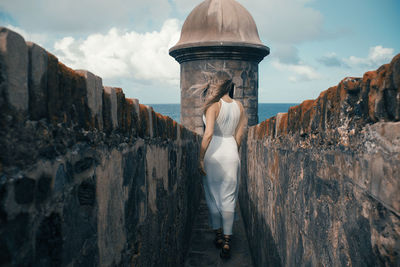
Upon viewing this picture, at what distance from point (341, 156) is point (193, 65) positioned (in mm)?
7930

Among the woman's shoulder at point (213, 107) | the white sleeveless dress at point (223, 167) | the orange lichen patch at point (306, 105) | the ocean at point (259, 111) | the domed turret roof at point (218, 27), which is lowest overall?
the white sleeveless dress at point (223, 167)

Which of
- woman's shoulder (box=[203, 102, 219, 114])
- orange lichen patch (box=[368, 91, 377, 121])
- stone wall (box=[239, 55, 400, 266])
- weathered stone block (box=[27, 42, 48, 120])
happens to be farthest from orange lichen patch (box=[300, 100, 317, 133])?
woman's shoulder (box=[203, 102, 219, 114])

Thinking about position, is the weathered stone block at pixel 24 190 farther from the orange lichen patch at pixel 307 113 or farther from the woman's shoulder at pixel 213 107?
the woman's shoulder at pixel 213 107

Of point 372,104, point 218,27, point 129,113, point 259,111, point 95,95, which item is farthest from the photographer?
point 259,111

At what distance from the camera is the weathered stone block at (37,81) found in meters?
0.84

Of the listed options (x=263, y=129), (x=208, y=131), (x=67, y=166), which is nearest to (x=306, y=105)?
(x=67, y=166)

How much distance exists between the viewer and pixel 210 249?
4012 millimetres

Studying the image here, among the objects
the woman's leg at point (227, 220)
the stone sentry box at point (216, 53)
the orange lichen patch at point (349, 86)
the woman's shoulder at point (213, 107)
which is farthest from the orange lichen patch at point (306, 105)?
the stone sentry box at point (216, 53)

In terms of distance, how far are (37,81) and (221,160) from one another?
10.8 ft

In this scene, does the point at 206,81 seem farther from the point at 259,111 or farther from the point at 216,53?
the point at 259,111

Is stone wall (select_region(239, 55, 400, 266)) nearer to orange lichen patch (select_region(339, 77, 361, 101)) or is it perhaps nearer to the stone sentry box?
orange lichen patch (select_region(339, 77, 361, 101))

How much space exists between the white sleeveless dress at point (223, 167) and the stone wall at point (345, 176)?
2017mm

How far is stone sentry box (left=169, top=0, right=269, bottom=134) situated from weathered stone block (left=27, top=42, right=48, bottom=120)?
7884 mm

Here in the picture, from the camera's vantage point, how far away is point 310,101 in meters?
1.67
